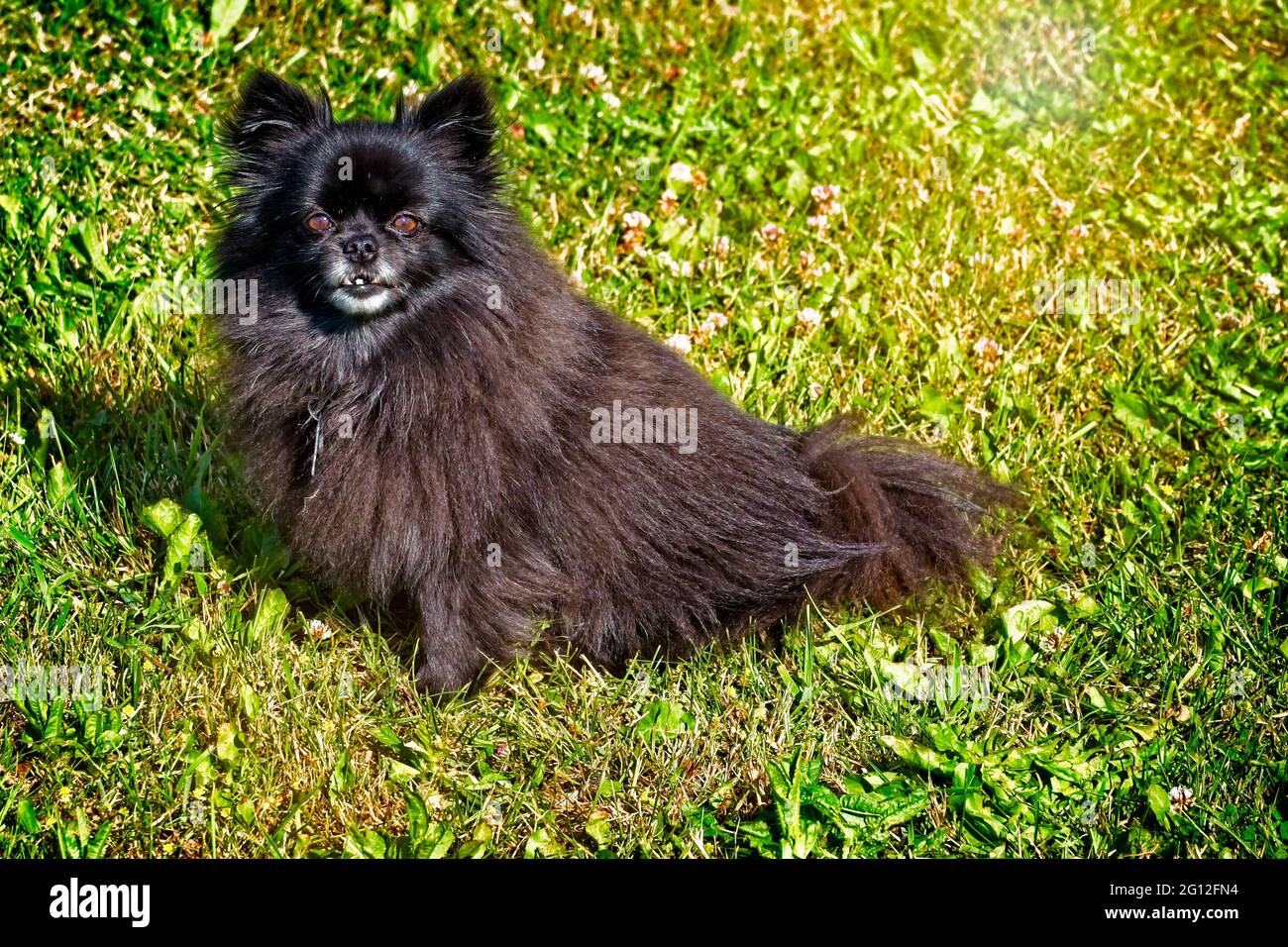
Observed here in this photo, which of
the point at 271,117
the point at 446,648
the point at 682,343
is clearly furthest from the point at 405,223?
the point at 682,343

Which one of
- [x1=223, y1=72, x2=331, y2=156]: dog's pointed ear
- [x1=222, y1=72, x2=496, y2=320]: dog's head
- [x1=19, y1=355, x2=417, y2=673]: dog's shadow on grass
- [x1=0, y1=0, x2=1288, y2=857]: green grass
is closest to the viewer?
[x1=0, y1=0, x2=1288, y2=857]: green grass

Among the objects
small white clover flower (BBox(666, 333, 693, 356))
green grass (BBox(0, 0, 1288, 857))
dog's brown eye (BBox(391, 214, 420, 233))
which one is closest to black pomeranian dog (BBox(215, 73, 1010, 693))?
dog's brown eye (BBox(391, 214, 420, 233))

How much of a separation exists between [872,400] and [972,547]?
1.10m

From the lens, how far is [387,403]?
3.88 metres

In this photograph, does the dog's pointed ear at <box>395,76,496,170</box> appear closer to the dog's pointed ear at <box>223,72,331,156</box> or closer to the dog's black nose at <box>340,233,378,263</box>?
the dog's pointed ear at <box>223,72,331,156</box>

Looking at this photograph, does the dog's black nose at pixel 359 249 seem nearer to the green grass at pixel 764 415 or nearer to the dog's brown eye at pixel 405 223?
the dog's brown eye at pixel 405 223

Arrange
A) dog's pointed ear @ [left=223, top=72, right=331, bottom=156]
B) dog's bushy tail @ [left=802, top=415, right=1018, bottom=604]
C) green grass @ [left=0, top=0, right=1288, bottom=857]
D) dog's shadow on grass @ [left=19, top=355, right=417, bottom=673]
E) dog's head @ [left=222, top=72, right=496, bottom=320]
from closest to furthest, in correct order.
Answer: green grass @ [left=0, top=0, right=1288, bottom=857] → dog's head @ [left=222, top=72, right=496, bottom=320] → dog's pointed ear @ [left=223, top=72, right=331, bottom=156] → dog's bushy tail @ [left=802, top=415, right=1018, bottom=604] → dog's shadow on grass @ [left=19, top=355, right=417, bottom=673]

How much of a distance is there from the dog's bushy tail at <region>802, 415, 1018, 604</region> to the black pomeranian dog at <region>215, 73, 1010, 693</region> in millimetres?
Result: 12

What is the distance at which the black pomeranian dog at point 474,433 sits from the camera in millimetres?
3857

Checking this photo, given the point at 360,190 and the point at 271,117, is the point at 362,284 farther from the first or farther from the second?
the point at 271,117

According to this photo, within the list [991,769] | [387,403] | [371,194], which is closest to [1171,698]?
[991,769]

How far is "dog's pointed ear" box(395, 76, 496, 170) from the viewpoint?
4.00m
